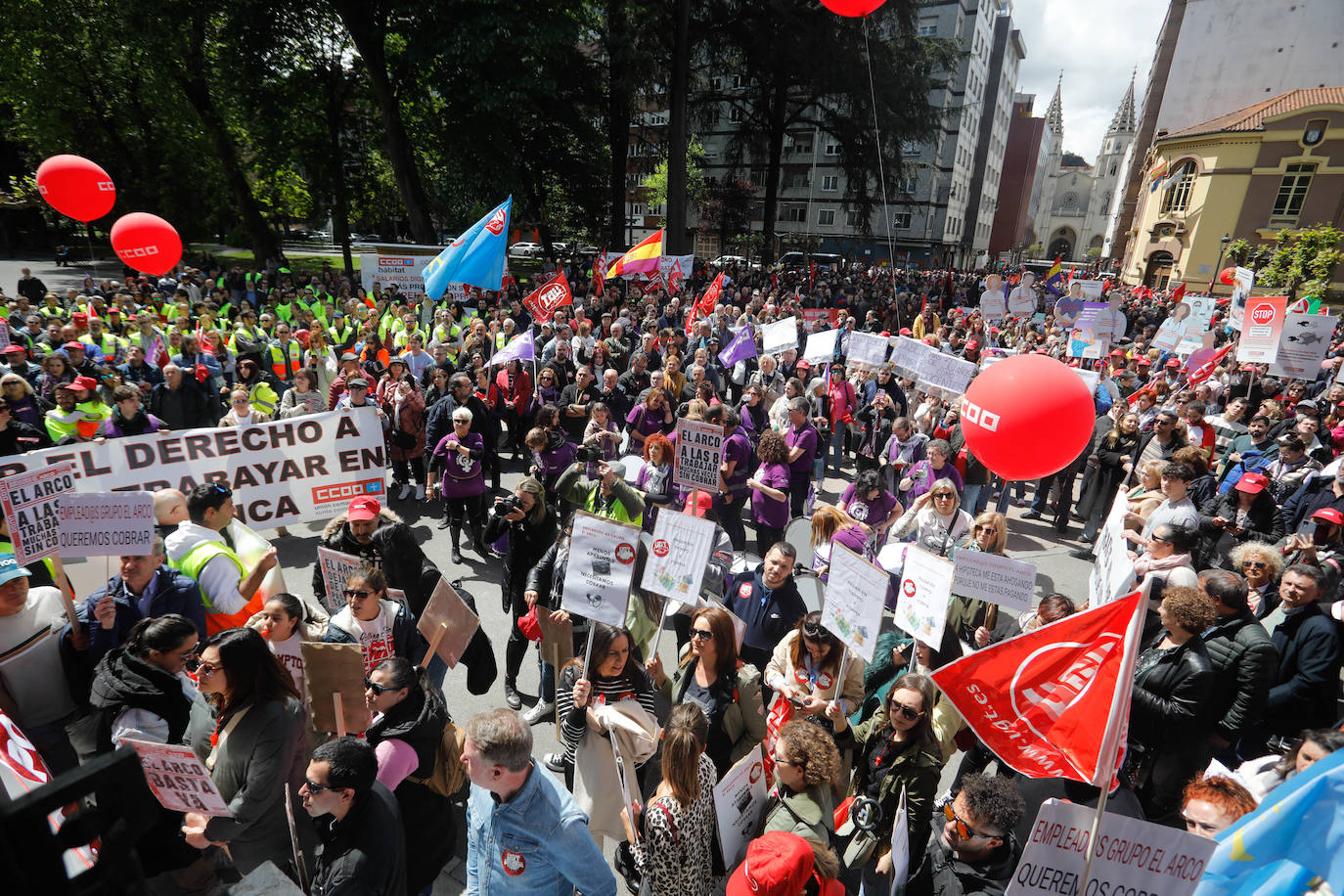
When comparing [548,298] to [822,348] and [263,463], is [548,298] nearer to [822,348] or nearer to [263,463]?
[822,348]

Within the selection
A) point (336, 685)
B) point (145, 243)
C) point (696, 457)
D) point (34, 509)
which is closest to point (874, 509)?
point (696, 457)

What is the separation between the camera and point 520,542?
532 cm

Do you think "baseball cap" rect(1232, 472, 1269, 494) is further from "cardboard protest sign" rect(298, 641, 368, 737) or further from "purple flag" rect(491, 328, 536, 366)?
"purple flag" rect(491, 328, 536, 366)

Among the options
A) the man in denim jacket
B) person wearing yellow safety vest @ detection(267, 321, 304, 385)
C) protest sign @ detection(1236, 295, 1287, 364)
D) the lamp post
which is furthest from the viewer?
the lamp post

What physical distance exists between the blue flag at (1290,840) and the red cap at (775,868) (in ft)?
4.16

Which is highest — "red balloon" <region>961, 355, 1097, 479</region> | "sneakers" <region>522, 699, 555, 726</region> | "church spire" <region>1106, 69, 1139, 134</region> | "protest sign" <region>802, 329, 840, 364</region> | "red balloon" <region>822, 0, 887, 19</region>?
"church spire" <region>1106, 69, 1139, 134</region>

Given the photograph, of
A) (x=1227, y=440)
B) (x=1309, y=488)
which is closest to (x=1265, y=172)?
(x=1227, y=440)

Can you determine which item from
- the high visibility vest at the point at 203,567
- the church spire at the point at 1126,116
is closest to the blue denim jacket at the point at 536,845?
the high visibility vest at the point at 203,567

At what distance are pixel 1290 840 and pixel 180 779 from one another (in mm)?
3872

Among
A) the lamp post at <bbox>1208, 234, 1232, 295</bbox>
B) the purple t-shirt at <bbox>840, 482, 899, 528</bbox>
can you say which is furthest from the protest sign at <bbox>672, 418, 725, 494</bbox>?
the lamp post at <bbox>1208, 234, 1232, 295</bbox>

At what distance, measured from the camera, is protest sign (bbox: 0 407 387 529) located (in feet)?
18.7

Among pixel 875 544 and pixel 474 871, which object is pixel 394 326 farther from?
pixel 474 871

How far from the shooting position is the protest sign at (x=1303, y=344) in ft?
33.0

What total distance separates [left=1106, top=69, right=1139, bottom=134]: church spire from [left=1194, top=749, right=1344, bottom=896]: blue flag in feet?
430
